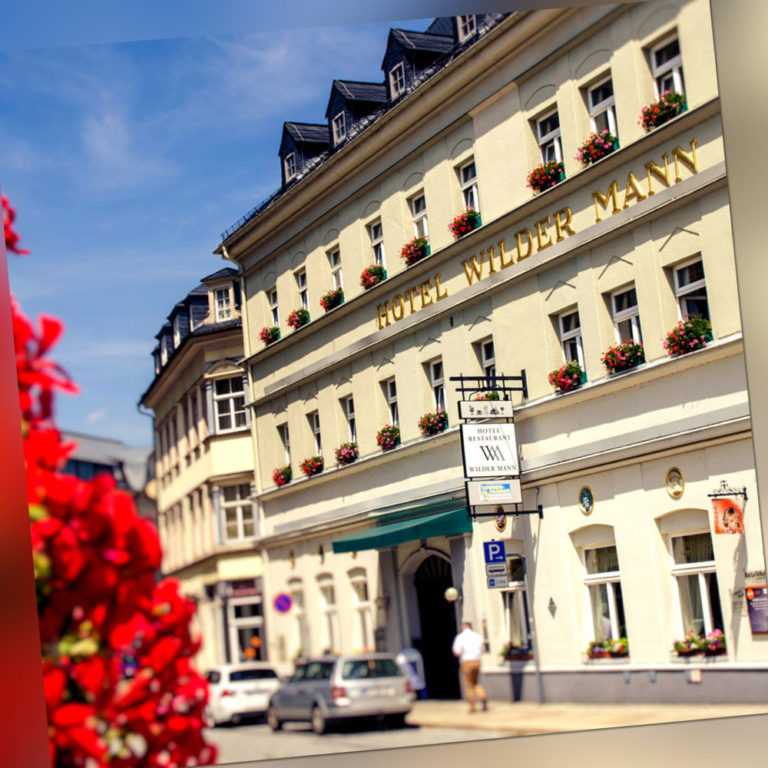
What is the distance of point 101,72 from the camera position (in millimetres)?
7258

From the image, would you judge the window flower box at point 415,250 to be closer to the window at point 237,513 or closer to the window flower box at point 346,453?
the window flower box at point 346,453

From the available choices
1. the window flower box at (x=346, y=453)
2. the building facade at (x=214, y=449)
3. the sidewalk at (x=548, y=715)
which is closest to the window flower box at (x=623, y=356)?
the window flower box at (x=346, y=453)

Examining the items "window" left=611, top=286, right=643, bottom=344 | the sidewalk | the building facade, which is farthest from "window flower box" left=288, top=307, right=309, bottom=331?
the sidewalk

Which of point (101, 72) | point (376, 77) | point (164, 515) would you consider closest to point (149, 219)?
point (101, 72)

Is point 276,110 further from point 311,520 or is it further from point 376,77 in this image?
point 311,520

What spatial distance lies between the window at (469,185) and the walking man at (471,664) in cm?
266

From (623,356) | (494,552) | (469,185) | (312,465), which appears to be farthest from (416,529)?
(469,185)

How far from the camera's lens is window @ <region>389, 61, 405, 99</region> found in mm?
7477

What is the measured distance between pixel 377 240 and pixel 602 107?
162cm

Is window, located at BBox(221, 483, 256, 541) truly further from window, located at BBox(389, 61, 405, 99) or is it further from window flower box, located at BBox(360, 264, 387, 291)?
window, located at BBox(389, 61, 405, 99)

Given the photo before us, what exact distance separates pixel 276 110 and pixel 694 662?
4175 millimetres

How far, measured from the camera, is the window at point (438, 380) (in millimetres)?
7637

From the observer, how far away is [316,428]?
301 inches

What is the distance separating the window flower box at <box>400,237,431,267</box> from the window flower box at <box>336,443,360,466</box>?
1.21m
